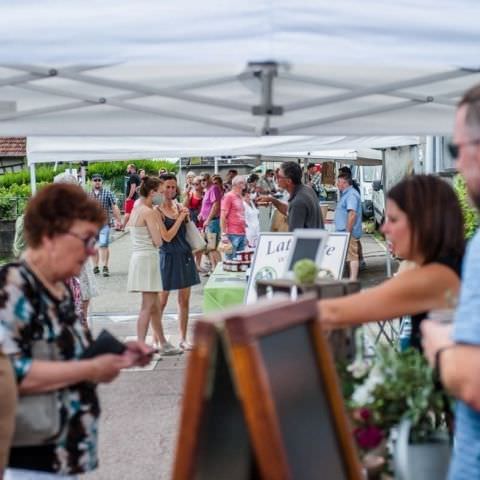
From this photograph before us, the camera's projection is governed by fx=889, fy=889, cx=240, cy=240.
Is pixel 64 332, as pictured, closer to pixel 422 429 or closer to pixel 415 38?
pixel 422 429

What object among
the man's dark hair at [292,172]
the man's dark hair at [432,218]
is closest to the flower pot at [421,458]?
the man's dark hair at [432,218]

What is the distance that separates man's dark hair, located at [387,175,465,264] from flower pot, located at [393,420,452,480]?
25.1 inches

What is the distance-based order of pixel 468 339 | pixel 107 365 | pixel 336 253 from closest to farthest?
1. pixel 468 339
2. pixel 107 365
3. pixel 336 253

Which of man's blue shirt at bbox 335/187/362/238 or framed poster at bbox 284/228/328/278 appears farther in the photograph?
man's blue shirt at bbox 335/187/362/238

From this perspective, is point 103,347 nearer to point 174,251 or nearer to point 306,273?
point 306,273

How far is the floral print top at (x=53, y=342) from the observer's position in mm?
2713

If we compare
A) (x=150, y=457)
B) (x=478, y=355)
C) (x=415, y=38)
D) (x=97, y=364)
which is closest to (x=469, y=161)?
(x=478, y=355)

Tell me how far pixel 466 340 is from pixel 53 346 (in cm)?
136

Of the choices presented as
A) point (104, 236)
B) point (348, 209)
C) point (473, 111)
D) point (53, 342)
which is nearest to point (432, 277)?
point (473, 111)

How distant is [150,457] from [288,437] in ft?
12.3

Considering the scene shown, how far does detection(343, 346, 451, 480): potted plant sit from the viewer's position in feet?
9.31

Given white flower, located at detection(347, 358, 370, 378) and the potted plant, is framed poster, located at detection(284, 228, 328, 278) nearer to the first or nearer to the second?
white flower, located at detection(347, 358, 370, 378)

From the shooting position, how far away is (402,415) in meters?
2.97

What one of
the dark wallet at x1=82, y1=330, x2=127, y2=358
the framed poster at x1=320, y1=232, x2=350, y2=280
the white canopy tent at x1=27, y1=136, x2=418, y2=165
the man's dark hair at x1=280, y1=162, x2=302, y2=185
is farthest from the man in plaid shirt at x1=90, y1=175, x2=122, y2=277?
the dark wallet at x1=82, y1=330, x2=127, y2=358
